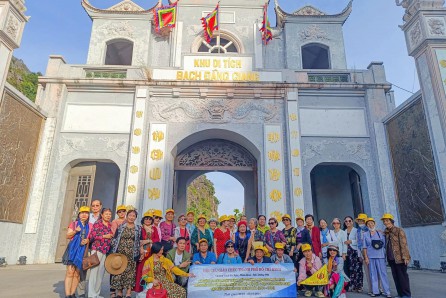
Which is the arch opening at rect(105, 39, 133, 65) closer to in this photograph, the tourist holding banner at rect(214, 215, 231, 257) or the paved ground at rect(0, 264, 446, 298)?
the paved ground at rect(0, 264, 446, 298)

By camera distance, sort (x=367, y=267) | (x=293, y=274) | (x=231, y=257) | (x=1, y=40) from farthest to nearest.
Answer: (x=1, y=40)
(x=367, y=267)
(x=231, y=257)
(x=293, y=274)

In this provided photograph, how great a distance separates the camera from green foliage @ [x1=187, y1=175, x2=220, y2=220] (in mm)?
30475

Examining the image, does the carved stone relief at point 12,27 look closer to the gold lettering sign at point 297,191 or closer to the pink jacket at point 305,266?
the pink jacket at point 305,266

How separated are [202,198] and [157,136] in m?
25.2

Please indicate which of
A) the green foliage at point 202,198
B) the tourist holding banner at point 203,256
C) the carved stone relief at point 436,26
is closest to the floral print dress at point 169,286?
the tourist holding banner at point 203,256

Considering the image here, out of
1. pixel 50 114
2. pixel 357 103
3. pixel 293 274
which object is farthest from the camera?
pixel 357 103

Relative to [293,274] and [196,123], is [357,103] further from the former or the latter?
[293,274]

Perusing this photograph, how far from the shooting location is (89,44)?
422 inches

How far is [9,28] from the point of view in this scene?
6898mm

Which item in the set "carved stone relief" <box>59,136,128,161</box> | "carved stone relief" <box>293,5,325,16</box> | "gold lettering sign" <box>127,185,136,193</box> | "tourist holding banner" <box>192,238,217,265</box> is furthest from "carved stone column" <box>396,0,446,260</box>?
"carved stone relief" <box>59,136,128,161</box>

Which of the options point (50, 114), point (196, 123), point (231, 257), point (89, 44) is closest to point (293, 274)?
point (231, 257)

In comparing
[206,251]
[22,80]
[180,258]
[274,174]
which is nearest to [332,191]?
[274,174]

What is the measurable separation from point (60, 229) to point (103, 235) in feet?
17.2

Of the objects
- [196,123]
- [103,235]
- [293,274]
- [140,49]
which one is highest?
[140,49]
